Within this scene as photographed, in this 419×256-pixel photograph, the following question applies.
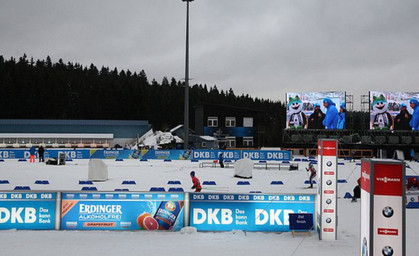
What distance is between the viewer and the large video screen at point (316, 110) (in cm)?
4959

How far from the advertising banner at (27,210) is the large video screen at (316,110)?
41.2 m

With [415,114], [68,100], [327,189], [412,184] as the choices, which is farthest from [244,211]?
[68,100]

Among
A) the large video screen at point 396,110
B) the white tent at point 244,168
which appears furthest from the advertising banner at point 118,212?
the large video screen at point 396,110

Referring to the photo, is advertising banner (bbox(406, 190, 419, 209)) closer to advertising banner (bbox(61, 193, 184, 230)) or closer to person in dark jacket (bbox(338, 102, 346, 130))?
advertising banner (bbox(61, 193, 184, 230))

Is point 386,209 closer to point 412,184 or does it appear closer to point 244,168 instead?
point 412,184

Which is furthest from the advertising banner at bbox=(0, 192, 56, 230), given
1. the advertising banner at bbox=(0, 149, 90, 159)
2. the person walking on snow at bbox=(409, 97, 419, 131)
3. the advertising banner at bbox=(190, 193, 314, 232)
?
the person walking on snow at bbox=(409, 97, 419, 131)

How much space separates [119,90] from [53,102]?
16090 mm

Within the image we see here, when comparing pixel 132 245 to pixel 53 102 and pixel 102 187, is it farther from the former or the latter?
pixel 53 102

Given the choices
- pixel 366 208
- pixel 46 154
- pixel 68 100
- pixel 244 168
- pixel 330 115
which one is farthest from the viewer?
pixel 68 100

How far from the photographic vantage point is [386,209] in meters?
5.68

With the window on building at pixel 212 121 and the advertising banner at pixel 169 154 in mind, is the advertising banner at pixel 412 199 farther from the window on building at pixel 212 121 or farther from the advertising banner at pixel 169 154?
the window on building at pixel 212 121

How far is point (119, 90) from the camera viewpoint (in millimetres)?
103875

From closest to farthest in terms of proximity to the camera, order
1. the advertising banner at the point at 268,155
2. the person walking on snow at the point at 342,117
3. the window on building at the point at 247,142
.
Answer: the advertising banner at the point at 268,155, the person walking on snow at the point at 342,117, the window on building at the point at 247,142

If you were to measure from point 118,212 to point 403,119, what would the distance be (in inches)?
1756
